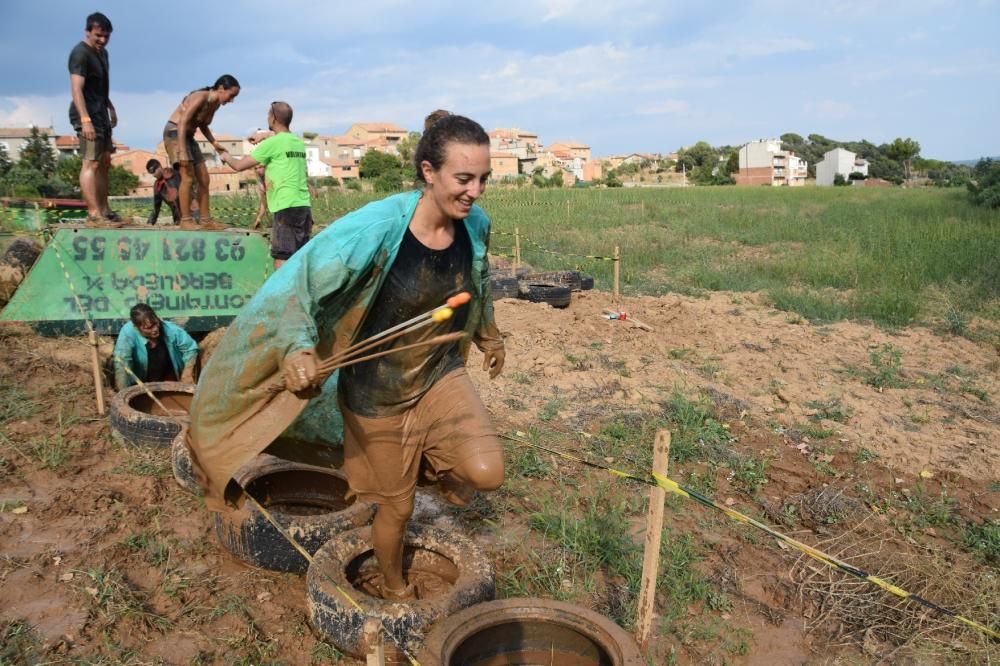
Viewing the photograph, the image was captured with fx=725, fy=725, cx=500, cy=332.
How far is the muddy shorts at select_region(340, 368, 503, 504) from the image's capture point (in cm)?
287

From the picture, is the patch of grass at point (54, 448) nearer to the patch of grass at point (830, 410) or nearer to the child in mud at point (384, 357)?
the child in mud at point (384, 357)

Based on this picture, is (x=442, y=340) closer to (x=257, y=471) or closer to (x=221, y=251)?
(x=257, y=471)

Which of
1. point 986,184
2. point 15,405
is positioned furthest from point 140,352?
point 986,184

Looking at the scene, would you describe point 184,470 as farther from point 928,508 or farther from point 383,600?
point 928,508

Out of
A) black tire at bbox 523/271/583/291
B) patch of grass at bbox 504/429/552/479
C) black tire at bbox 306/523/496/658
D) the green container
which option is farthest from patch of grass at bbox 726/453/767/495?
black tire at bbox 523/271/583/291

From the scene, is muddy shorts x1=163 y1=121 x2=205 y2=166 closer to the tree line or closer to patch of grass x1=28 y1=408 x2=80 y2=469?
patch of grass x1=28 y1=408 x2=80 y2=469

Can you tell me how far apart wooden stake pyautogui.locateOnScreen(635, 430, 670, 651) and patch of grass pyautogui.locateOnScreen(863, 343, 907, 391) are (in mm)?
4891

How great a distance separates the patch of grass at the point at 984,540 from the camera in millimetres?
3787

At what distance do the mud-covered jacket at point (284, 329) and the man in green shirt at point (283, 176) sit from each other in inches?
170

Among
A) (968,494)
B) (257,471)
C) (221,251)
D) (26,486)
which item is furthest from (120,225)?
(968,494)

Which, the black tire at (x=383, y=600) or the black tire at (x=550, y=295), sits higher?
the black tire at (x=550, y=295)

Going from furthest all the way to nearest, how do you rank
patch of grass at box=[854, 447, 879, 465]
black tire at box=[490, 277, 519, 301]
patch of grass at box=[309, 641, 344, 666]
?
1. black tire at box=[490, 277, 519, 301]
2. patch of grass at box=[854, 447, 879, 465]
3. patch of grass at box=[309, 641, 344, 666]

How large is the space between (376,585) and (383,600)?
53 centimetres

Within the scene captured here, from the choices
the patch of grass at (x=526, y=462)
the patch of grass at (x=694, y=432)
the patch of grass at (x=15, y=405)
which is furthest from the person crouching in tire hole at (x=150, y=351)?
the patch of grass at (x=694, y=432)
